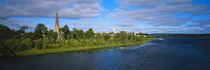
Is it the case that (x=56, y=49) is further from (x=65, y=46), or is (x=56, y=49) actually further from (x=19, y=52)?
(x=19, y=52)

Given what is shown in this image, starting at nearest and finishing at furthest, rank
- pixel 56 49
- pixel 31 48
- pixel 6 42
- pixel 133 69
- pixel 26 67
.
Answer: pixel 133 69 < pixel 26 67 < pixel 6 42 < pixel 31 48 < pixel 56 49

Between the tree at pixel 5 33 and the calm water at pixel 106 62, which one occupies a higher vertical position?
the tree at pixel 5 33

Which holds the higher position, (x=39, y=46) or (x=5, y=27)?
(x=5, y=27)

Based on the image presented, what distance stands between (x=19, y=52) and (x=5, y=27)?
34886mm

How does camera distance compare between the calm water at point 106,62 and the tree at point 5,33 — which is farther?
the tree at point 5,33

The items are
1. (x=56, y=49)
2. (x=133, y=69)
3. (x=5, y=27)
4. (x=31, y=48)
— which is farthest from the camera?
(x=5, y=27)

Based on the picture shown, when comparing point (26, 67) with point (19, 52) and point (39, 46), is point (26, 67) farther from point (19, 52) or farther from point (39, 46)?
point (39, 46)

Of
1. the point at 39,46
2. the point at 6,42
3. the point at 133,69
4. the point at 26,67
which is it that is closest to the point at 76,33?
the point at 39,46

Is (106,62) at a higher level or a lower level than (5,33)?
lower

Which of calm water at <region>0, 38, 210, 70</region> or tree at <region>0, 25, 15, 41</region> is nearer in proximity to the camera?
calm water at <region>0, 38, 210, 70</region>

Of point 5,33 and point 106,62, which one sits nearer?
point 106,62

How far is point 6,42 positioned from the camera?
133ft

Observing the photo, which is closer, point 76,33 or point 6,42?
point 6,42

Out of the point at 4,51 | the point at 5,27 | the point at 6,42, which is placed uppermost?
the point at 5,27
